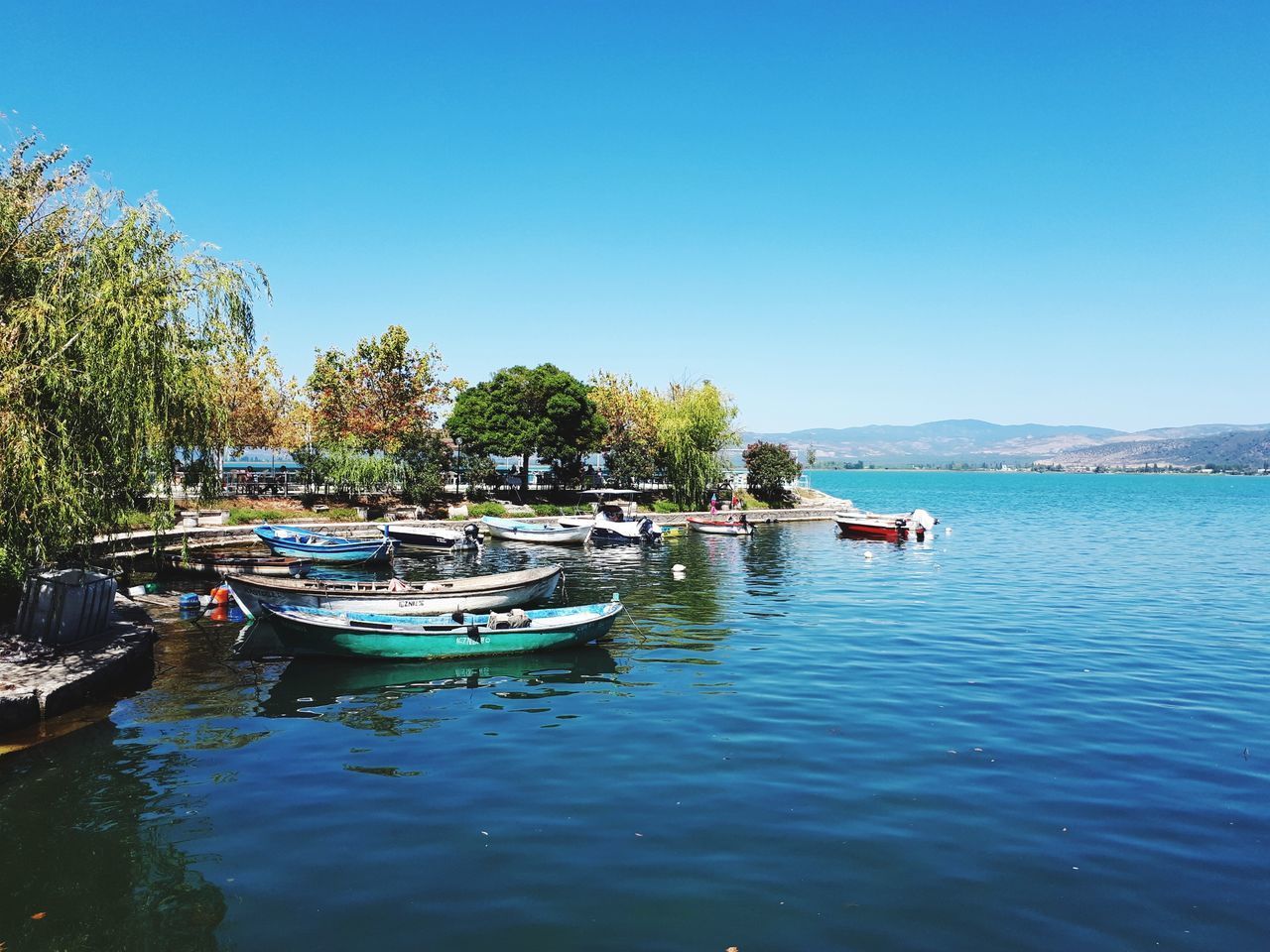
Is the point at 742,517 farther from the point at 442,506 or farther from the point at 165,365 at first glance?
the point at 165,365

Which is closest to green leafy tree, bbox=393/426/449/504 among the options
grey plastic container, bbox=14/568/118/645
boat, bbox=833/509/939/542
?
boat, bbox=833/509/939/542

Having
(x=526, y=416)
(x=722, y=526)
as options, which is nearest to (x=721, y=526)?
(x=722, y=526)

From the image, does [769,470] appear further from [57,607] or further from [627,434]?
[57,607]

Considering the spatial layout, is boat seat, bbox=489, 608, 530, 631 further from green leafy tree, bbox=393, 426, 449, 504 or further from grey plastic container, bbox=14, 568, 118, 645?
green leafy tree, bbox=393, 426, 449, 504

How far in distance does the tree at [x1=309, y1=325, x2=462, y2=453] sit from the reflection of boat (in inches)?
1605

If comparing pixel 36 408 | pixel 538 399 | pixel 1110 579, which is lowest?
pixel 1110 579

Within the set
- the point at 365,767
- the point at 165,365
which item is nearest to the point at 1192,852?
the point at 365,767

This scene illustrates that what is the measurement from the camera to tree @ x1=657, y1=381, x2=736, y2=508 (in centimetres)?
6738

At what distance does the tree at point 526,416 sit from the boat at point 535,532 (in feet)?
36.1

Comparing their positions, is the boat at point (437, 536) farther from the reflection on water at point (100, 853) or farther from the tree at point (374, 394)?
the reflection on water at point (100, 853)

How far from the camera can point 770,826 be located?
10789 millimetres

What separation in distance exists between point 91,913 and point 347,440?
2025 inches

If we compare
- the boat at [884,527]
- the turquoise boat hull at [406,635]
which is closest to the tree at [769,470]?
the boat at [884,527]

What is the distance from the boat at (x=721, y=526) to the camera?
55406 mm
